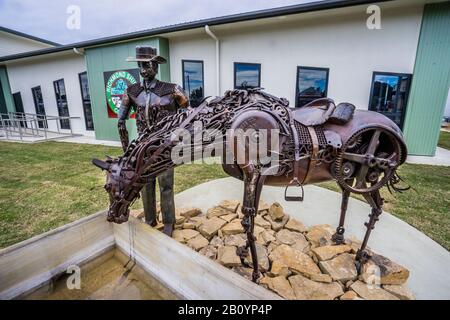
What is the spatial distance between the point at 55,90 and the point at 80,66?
83.6 inches

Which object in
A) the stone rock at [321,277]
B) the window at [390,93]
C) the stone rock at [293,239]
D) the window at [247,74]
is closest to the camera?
the stone rock at [321,277]

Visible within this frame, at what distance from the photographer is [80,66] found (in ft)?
29.7

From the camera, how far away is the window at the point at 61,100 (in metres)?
9.88

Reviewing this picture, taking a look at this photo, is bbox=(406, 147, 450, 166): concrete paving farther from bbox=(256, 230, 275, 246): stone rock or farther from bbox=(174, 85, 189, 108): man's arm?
bbox=(174, 85, 189, 108): man's arm

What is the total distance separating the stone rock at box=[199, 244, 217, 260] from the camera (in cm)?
224

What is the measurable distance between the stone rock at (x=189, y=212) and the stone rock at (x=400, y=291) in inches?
81.4

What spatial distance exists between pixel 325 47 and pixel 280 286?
18.7ft

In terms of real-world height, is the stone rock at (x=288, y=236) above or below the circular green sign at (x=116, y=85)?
below

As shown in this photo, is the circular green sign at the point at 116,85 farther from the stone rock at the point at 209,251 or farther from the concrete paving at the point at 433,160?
the concrete paving at the point at 433,160

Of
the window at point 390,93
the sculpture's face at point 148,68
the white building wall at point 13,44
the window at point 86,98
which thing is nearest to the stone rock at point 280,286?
the sculpture's face at point 148,68

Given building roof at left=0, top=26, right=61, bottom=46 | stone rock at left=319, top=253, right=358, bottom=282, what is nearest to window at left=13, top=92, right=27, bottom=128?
building roof at left=0, top=26, right=61, bottom=46

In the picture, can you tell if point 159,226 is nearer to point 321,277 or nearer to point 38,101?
point 321,277

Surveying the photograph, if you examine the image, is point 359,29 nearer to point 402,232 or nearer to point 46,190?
point 402,232

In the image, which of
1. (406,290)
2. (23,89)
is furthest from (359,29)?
(23,89)
